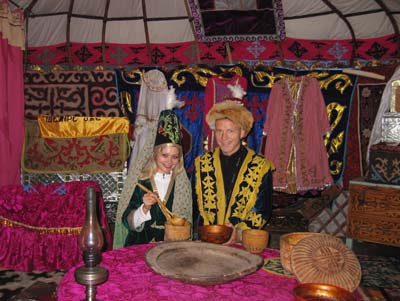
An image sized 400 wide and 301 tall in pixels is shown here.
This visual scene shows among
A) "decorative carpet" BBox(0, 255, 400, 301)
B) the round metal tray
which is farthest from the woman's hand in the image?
"decorative carpet" BBox(0, 255, 400, 301)

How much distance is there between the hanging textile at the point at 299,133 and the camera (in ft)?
14.3

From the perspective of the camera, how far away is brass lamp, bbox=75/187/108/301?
122 cm

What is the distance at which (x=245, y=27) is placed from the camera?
446 centimetres

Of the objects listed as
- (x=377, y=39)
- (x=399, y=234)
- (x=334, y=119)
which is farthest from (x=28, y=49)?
(x=399, y=234)

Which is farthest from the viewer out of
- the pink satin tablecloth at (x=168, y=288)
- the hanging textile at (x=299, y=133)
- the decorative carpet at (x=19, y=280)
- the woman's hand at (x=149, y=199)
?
the hanging textile at (x=299, y=133)

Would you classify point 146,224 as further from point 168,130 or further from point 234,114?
point 234,114

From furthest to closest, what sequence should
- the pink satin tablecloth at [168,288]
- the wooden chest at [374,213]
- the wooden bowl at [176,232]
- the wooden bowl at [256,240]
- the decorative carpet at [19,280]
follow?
the wooden chest at [374,213] < the decorative carpet at [19,280] < the wooden bowl at [176,232] < the wooden bowl at [256,240] < the pink satin tablecloth at [168,288]

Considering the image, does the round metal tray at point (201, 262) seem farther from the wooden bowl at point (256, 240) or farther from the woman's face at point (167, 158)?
the woman's face at point (167, 158)

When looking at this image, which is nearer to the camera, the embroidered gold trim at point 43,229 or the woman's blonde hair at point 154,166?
the woman's blonde hair at point 154,166

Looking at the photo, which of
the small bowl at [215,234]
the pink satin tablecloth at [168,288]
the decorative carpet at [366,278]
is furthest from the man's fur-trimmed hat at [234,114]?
the decorative carpet at [366,278]

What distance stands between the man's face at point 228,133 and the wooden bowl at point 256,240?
79cm

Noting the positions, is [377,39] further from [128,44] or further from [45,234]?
[45,234]

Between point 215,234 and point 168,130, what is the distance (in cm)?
91

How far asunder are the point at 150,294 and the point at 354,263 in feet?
2.35
